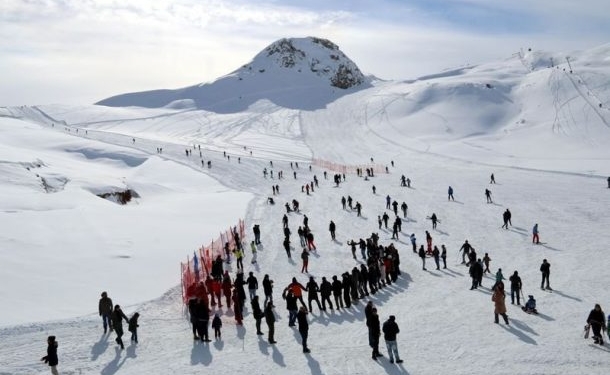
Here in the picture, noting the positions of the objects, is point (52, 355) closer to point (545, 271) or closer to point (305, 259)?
point (305, 259)

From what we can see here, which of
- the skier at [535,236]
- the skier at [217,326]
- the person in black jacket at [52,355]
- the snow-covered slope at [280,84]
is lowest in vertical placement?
the skier at [535,236]

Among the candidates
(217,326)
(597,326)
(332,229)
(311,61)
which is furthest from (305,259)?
(311,61)

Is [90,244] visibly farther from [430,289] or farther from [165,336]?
[430,289]

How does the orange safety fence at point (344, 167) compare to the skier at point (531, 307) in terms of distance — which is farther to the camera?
the orange safety fence at point (344, 167)

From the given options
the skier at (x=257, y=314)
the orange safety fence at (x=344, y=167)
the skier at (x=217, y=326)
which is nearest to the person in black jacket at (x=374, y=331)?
the skier at (x=257, y=314)

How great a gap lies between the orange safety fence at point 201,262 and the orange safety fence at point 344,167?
24.6 meters

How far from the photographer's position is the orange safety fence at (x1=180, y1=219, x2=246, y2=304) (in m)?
20.1

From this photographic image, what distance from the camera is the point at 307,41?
509 feet

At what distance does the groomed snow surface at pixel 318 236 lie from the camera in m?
13.9

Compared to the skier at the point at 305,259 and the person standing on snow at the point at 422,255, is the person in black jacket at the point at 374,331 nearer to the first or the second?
the skier at the point at 305,259

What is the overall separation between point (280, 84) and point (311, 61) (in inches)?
696

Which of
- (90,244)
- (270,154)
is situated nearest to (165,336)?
(90,244)

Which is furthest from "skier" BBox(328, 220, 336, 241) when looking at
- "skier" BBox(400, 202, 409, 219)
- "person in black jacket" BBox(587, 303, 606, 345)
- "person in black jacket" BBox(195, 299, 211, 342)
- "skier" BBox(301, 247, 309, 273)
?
"person in black jacket" BBox(587, 303, 606, 345)

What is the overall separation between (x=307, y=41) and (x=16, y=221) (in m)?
137
